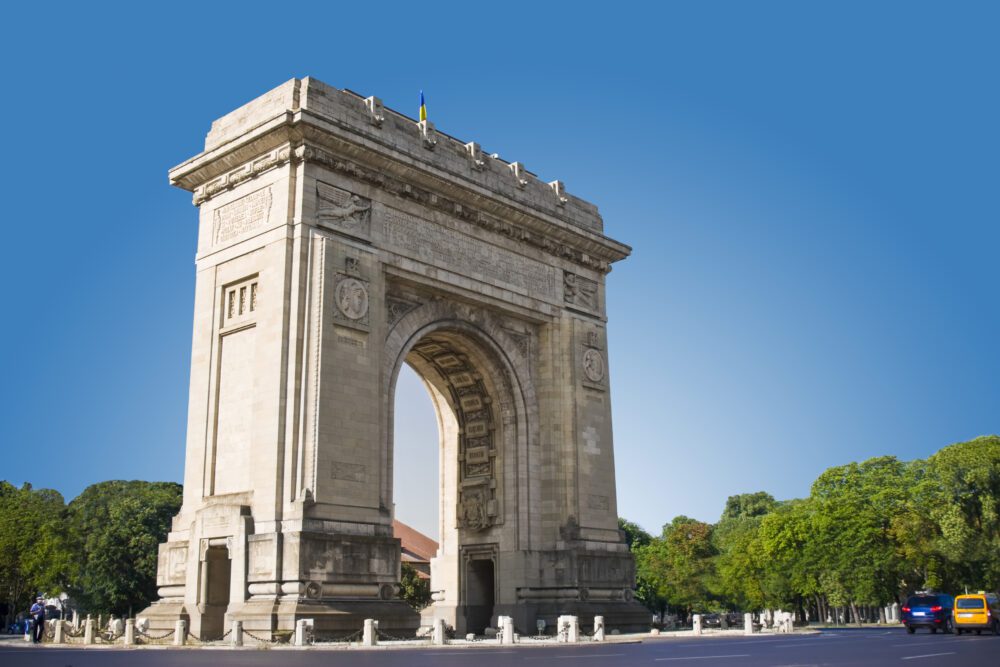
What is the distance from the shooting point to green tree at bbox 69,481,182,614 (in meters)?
60.0

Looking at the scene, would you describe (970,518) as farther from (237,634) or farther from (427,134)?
(237,634)

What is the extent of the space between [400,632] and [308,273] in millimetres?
10882

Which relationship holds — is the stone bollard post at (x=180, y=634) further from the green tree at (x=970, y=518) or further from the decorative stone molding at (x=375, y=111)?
the green tree at (x=970, y=518)

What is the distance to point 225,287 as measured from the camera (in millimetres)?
32219

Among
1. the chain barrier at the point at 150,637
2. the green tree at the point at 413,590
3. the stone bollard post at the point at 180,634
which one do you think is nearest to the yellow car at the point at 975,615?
the stone bollard post at the point at 180,634

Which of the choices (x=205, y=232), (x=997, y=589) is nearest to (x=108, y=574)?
(x=205, y=232)

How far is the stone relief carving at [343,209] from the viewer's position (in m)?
30.7

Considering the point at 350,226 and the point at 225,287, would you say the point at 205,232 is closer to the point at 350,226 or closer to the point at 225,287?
the point at 225,287

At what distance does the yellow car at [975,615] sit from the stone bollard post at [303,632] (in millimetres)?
21566

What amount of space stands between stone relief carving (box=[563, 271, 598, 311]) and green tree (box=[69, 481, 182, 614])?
33637mm

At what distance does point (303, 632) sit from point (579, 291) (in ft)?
64.2

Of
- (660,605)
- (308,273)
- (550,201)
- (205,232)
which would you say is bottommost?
(660,605)

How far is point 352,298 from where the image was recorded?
101 feet

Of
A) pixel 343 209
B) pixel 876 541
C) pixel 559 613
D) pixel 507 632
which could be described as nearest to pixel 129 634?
pixel 507 632
